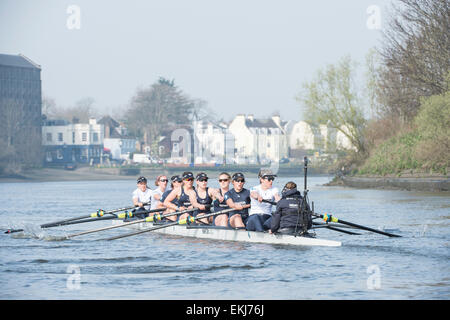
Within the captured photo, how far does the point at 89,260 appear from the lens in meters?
16.3

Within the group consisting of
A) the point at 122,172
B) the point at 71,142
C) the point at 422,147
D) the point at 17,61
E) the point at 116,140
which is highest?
the point at 17,61

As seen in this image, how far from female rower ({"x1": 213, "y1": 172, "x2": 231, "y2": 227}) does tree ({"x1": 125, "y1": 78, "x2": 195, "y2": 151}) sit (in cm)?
10326

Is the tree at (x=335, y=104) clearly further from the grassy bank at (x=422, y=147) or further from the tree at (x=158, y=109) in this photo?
the tree at (x=158, y=109)

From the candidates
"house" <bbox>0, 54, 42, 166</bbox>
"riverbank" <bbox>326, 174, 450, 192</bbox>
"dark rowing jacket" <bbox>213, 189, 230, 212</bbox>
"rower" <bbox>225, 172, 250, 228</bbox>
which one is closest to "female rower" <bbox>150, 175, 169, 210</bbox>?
"dark rowing jacket" <bbox>213, 189, 230, 212</bbox>

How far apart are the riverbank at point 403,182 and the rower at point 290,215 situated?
27086 mm

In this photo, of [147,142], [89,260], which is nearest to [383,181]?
[89,260]

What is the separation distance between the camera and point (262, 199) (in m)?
17.0

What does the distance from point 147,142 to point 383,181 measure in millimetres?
82017

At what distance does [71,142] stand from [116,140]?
10258mm

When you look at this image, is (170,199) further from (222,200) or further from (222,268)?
(222,268)

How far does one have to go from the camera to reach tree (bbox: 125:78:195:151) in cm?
12281

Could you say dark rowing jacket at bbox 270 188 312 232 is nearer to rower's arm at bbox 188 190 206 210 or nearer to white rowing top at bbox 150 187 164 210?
rower's arm at bbox 188 190 206 210

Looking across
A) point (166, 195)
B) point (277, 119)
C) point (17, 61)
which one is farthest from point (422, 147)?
point (277, 119)
